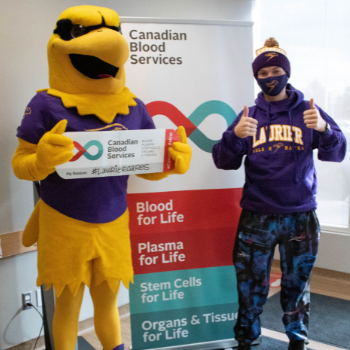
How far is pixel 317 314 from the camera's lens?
98.3 inches

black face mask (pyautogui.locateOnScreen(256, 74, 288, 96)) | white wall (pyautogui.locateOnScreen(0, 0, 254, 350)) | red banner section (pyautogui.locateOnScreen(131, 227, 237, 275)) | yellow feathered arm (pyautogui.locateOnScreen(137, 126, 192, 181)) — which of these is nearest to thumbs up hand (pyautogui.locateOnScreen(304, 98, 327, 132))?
black face mask (pyautogui.locateOnScreen(256, 74, 288, 96))

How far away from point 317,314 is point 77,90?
2.13m

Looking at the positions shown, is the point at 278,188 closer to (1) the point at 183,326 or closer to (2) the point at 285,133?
(2) the point at 285,133

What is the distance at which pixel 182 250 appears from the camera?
2012 millimetres

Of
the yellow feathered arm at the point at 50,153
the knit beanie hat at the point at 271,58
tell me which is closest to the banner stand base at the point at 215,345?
the yellow feathered arm at the point at 50,153

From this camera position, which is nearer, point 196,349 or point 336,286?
point 196,349

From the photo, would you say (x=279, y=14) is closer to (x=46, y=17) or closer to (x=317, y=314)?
(x=46, y=17)

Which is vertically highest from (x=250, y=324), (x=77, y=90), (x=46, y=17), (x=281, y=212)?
(x=46, y=17)

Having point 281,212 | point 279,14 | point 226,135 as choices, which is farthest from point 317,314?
point 279,14

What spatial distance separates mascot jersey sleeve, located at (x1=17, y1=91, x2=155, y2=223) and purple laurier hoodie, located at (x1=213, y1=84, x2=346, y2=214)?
1.95ft

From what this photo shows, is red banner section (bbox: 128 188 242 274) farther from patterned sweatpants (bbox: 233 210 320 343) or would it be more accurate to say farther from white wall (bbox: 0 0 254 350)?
white wall (bbox: 0 0 254 350)

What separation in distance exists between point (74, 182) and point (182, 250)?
30.8 inches

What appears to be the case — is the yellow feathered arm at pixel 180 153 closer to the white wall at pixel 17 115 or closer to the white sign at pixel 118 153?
the white sign at pixel 118 153

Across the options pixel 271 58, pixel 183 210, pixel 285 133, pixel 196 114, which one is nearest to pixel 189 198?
pixel 183 210
